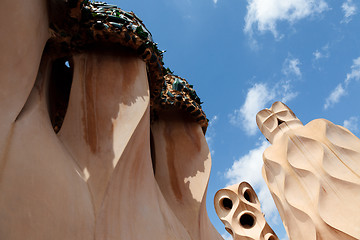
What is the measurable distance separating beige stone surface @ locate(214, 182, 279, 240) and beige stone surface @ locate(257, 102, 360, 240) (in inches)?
57.6

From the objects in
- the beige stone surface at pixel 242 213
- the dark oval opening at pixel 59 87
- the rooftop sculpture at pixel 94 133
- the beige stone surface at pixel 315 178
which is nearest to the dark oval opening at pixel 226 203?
the beige stone surface at pixel 242 213

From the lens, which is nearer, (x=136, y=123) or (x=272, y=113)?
(x=136, y=123)

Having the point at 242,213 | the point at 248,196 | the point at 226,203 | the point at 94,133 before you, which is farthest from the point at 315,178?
the point at 94,133

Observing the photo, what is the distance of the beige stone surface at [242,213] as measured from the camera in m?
7.60

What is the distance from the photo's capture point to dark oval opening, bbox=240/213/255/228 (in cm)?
794

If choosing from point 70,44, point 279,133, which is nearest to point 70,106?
point 70,44

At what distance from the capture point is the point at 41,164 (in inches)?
79.0

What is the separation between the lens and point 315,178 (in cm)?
566

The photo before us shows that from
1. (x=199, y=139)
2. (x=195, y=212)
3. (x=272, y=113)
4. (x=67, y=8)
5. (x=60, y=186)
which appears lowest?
(x=60, y=186)

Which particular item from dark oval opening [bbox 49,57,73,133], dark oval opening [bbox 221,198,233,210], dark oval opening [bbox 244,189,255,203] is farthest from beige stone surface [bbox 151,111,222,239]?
dark oval opening [bbox 244,189,255,203]

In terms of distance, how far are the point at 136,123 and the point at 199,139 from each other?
4.91ft

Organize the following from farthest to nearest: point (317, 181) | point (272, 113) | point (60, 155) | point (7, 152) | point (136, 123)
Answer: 1. point (272, 113)
2. point (317, 181)
3. point (136, 123)
4. point (60, 155)
5. point (7, 152)

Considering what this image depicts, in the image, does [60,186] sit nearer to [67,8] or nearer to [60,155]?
[60,155]

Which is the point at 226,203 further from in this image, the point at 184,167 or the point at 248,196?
the point at 184,167
